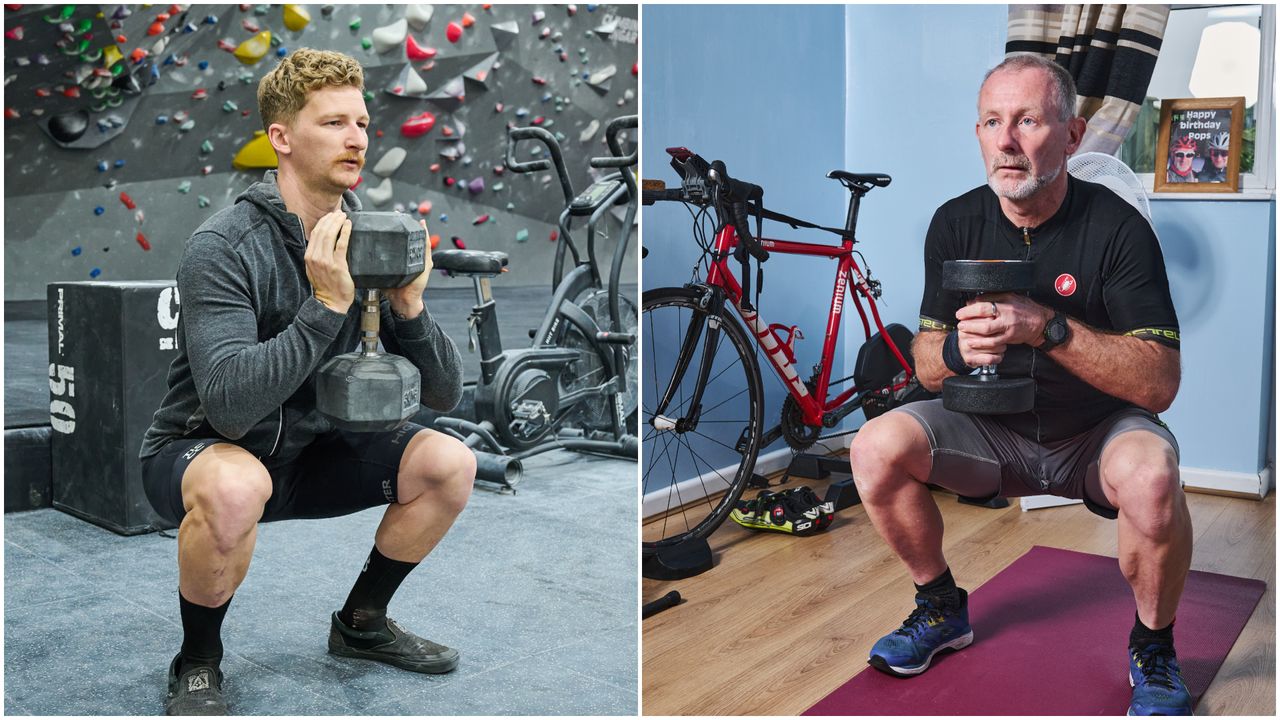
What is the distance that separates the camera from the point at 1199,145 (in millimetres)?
2109

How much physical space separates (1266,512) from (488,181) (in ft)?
9.75

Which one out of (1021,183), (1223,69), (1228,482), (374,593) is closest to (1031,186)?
(1021,183)

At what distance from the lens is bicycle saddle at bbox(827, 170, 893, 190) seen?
Result: 200cm

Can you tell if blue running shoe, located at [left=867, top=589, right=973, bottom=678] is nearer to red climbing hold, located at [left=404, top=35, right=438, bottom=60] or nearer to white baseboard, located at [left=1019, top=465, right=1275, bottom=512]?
white baseboard, located at [left=1019, top=465, right=1275, bottom=512]

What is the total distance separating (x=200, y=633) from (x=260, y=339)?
511mm

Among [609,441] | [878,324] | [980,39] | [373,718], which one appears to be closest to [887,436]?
[878,324]

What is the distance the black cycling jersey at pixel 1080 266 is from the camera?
166 centimetres

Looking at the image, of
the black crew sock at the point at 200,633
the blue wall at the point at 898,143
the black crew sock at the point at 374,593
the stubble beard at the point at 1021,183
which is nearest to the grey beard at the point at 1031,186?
the stubble beard at the point at 1021,183

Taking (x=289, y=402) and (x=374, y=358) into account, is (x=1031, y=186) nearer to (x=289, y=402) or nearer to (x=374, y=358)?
(x=374, y=358)

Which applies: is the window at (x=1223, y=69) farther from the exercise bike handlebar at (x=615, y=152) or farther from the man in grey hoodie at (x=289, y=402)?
the exercise bike handlebar at (x=615, y=152)

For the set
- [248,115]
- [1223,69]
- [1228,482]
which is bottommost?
[1228,482]

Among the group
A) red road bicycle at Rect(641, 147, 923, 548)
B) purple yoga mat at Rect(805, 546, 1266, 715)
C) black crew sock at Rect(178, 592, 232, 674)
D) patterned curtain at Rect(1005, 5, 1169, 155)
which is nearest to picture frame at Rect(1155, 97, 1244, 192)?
patterned curtain at Rect(1005, 5, 1169, 155)

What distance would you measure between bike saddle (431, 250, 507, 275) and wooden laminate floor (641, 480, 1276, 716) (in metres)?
1.52

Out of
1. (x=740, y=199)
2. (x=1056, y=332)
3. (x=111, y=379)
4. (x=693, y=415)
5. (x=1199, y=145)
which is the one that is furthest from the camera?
(x=111, y=379)
